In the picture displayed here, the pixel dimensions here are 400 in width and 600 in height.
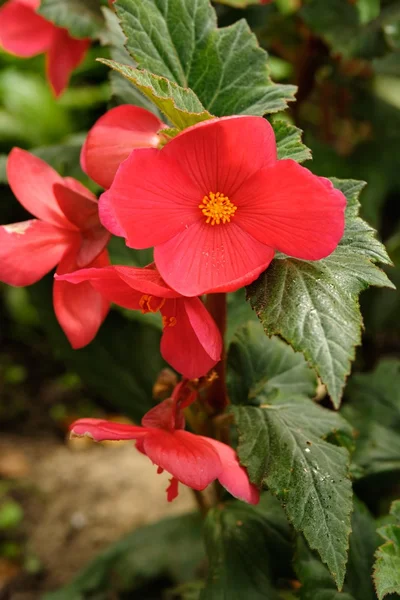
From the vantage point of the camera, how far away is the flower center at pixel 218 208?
0.54 meters

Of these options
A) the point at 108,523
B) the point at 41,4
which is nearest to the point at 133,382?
the point at 108,523

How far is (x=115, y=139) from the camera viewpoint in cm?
60

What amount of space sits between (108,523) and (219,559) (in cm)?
69

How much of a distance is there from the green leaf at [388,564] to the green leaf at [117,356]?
1.66 feet

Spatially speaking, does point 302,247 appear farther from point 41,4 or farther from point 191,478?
point 41,4

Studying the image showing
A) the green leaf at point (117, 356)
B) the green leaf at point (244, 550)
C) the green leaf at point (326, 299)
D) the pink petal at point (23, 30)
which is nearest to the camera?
the green leaf at point (326, 299)

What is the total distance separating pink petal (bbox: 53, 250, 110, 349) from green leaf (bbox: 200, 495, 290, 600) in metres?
0.27

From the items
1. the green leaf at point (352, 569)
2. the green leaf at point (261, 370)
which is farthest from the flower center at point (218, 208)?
the green leaf at point (352, 569)

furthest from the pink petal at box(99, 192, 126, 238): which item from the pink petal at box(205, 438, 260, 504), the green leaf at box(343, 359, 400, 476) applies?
the green leaf at box(343, 359, 400, 476)

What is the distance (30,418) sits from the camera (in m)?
1.72

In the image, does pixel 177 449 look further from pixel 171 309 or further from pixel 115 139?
pixel 115 139

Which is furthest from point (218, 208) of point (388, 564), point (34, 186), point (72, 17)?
point (72, 17)

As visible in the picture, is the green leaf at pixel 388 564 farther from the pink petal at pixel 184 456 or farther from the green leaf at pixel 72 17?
the green leaf at pixel 72 17

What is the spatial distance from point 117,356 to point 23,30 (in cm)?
50
